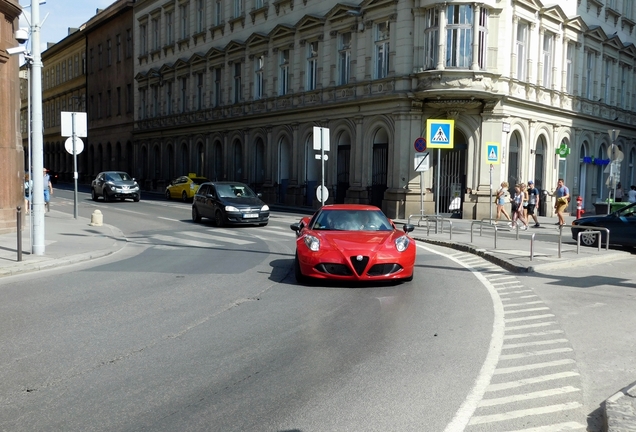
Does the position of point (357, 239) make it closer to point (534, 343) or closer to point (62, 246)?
point (534, 343)

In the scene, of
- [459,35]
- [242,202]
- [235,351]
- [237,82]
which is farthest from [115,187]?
[235,351]

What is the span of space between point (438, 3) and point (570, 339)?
2371cm

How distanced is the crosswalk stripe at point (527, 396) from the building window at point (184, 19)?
48401 millimetres

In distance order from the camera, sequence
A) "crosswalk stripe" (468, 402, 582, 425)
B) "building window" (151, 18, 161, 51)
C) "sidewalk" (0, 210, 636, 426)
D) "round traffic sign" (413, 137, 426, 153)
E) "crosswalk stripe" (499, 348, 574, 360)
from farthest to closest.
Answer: "building window" (151, 18, 161, 51), "round traffic sign" (413, 137, 426, 153), "sidewalk" (0, 210, 636, 426), "crosswalk stripe" (499, 348, 574, 360), "crosswalk stripe" (468, 402, 582, 425)

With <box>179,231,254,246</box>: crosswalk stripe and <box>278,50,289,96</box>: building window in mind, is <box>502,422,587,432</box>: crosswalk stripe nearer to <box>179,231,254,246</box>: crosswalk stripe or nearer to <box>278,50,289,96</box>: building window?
<box>179,231,254,246</box>: crosswalk stripe

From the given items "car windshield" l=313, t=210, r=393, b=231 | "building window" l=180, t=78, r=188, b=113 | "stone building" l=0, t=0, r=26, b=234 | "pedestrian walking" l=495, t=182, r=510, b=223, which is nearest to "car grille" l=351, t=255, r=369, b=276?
"car windshield" l=313, t=210, r=393, b=231

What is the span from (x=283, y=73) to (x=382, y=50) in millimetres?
8800

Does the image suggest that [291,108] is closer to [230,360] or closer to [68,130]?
[68,130]

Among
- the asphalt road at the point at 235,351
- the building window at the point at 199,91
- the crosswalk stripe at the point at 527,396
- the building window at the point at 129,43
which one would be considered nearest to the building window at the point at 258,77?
the building window at the point at 199,91

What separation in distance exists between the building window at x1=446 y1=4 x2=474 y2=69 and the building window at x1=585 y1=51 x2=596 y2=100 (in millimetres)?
11824

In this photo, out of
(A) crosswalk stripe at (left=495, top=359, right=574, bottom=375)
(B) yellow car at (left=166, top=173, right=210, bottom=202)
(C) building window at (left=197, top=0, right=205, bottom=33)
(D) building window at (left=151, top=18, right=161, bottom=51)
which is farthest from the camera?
(D) building window at (left=151, top=18, right=161, bottom=51)

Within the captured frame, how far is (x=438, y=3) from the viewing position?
28.8 meters

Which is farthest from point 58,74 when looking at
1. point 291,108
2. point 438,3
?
point 438,3

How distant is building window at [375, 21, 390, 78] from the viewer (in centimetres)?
3141
